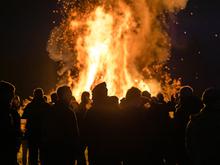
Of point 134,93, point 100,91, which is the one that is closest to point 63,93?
point 100,91

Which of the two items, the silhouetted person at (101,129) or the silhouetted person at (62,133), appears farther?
the silhouetted person at (101,129)

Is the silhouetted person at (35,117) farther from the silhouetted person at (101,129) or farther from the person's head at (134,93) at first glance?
the person's head at (134,93)

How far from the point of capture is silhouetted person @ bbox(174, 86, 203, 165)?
28.6 feet

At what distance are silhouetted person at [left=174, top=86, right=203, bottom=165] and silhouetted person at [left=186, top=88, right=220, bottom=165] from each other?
2219mm

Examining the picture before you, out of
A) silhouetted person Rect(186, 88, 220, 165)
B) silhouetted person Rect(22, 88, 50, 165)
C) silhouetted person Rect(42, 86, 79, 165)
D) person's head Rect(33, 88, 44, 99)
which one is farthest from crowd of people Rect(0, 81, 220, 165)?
person's head Rect(33, 88, 44, 99)

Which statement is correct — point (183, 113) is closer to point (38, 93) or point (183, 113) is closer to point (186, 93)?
point (186, 93)

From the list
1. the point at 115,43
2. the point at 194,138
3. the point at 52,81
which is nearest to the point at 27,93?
the point at 52,81

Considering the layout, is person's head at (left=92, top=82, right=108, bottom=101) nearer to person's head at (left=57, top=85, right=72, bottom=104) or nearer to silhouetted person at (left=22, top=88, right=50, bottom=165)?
person's head at (left=57, top=85, right=72, bottom=104)

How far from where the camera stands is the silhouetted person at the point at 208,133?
20.9ft

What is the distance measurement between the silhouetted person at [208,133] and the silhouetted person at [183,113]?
2.22 m

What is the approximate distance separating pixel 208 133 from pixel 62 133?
271 centimetres

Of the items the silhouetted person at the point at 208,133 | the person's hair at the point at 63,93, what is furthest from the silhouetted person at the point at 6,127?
the silhouetted person at the point at 208,133

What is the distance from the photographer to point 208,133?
21.0 feet

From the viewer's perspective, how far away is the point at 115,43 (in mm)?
28172
